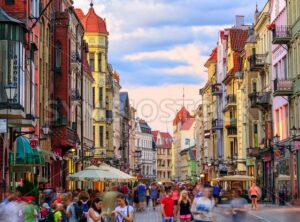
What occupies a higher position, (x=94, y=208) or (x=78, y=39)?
(x=78, y=39)

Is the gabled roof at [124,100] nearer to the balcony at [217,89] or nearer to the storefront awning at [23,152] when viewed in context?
the balcony at [217,89]

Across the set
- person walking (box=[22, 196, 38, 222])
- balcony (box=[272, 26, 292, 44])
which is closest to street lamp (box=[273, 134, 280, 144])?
balcony (box=[272, 26, 292, 44])

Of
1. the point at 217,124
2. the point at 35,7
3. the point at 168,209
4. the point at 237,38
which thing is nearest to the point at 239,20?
the point at 237,38

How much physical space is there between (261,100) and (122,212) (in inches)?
1950

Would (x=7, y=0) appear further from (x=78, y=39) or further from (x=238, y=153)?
(x=238, y=153)

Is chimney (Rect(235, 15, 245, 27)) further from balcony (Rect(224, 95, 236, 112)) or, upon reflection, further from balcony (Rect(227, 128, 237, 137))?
balcony (Rect(227, 128, 237, 137))

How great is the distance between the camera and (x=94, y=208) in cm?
1944

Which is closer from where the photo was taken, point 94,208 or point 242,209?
point 94,208

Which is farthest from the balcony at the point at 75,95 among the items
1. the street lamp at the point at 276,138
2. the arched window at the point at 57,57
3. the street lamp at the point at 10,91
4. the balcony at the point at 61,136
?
the street lamp at the point at 10,91

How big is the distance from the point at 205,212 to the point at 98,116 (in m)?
74.3

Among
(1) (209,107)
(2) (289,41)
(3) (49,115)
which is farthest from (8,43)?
(1) (209,107)

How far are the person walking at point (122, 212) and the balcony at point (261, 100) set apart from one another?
157 feet

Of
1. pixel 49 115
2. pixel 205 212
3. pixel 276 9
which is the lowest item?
pixel 205 212

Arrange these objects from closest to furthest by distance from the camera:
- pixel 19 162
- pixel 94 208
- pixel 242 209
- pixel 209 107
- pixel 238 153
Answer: pixel 94 208
pixel 242 209
pixel 19 162
pixel 238 153
pixel 209 107
